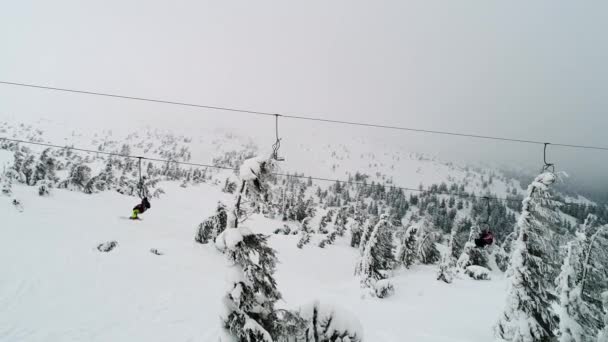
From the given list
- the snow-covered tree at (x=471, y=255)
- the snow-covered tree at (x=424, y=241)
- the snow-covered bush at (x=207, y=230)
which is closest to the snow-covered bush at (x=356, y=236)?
the snow-covered tree at (x=424, y=241)

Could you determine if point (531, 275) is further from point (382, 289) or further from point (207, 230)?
point (207, 230)

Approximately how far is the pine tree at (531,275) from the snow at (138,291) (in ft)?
12.6

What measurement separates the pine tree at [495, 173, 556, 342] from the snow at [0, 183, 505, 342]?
12.6ft

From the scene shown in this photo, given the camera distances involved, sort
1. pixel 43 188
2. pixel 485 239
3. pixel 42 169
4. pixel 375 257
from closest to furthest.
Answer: pixel 485 239, pixel 375 257, pixel 43 188, pixel 42 169

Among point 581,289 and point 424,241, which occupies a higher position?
point 581,289

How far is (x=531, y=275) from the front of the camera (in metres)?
12.4

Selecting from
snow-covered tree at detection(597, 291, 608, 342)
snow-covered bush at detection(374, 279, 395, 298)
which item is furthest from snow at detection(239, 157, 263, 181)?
snow-covered bush at detection(374, 279, 395, 298)

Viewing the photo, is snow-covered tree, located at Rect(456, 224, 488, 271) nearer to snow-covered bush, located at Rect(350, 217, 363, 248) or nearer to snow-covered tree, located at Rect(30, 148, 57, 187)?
snow-covered bush, located at Rect(350, 217, 363, 248)

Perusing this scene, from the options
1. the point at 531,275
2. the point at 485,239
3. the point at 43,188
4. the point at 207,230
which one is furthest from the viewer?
the point at 43,188

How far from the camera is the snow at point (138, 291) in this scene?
1414cm

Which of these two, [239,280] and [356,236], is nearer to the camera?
[239,280]

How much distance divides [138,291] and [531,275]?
68.2ft

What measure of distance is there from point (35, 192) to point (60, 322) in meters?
28.5

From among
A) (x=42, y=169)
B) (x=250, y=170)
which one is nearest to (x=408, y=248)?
(x=250, y=170)
